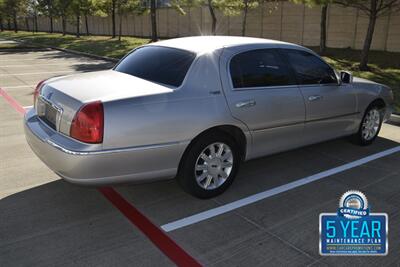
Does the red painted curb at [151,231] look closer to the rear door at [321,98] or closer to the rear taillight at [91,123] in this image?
the rear taillight at [91,123]

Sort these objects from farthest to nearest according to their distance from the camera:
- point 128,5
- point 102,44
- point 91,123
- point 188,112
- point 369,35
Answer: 1. point 128,5
2. point 102,44
3. point 369,35
4. point 188,112
5. point 91,123

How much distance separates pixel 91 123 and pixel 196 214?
134 cm

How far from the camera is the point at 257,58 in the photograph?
4543mm

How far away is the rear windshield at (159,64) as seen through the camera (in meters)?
4.07

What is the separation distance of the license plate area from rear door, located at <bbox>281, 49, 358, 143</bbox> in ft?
8.93

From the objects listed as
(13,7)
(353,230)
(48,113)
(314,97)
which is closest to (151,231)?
(48,113)

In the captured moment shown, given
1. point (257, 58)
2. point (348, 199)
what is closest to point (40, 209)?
point (257, 58)

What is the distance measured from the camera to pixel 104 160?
3443 millimetres

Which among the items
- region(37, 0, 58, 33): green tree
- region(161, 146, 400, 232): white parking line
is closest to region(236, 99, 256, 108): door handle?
region(161, 146, 400, 232): white parking line

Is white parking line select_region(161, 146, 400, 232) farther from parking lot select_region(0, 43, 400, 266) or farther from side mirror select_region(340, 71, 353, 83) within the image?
side mirror select_region(340, 71, 353, 83)

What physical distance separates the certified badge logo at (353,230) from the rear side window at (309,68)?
62.6 inches

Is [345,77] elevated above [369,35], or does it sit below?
below

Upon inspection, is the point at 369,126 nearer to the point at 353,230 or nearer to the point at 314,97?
the point at 314,97

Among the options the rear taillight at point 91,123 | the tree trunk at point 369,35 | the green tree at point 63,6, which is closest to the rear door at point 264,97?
the rear taillight at point 91,123
